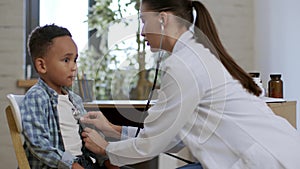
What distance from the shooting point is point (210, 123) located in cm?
127

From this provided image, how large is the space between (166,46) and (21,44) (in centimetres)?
163

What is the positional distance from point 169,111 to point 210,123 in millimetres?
126

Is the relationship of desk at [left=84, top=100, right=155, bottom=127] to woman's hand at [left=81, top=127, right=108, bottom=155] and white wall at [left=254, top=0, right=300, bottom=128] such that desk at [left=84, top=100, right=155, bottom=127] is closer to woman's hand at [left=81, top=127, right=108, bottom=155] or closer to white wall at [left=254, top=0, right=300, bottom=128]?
woman's hand at [left=81, top=127, right=108, bottom=155]

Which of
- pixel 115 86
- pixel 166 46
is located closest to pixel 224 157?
pixel 166 46

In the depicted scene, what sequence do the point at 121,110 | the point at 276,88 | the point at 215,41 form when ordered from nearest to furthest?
the point at 215,41 → the point at 121,110 → the point at 276,88

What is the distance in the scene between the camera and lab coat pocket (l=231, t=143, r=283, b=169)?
3.99 feet

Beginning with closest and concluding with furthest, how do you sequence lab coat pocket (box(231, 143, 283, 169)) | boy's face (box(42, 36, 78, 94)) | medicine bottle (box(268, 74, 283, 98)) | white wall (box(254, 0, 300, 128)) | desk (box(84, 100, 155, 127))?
lab coat pocket (box(231, 143, 283, 169)) < boy's face (box(42, 36, 78, 94)) < desk (box(84, 100, 155, 127)) < medicine bottle (box(268, 74, 283, 98)) < white wall (box(254, 0, 300, 128))

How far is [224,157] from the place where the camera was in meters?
1.26

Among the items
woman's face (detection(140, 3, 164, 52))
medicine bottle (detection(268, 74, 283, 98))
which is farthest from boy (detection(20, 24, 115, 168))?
medicine bottle (detection(268, 74, 283, 98))

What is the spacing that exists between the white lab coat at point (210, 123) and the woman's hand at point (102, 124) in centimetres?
19

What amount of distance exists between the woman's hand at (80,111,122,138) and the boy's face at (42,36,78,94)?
0.48ft

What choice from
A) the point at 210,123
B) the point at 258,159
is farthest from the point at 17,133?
the point at 258,159

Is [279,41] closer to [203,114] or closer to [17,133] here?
[203,114]

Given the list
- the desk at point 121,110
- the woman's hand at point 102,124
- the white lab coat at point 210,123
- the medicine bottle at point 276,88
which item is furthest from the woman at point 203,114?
the medicine bottle at point 276,88
